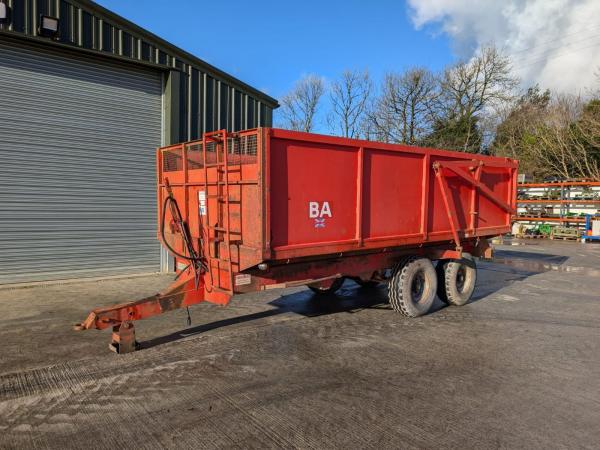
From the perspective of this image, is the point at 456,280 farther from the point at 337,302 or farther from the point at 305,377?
the point at 305,377

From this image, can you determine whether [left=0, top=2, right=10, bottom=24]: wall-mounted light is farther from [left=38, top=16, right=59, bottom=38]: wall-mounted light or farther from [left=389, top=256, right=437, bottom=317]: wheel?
[left=389, top=256, right=437, bottom=317]: wheel

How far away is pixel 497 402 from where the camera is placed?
4266mm

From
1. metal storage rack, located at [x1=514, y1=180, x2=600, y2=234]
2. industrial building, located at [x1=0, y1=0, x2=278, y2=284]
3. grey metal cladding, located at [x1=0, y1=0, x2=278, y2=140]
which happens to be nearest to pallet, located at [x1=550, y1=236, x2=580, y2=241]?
metal storage rack, located at [x1=514, y1=180, x2=600, y2=234]

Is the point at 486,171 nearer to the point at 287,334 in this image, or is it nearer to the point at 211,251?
the point at 287,334

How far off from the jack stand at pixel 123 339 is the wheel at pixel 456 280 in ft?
16.8

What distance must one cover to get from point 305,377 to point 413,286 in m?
3.33

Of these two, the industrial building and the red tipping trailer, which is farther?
the industrial building

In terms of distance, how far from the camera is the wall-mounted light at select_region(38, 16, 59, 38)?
858 centimetres

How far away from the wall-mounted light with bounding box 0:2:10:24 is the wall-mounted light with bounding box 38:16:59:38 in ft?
1.68

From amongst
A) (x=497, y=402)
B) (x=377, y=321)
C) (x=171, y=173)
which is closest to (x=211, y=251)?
(x=171, y=173)

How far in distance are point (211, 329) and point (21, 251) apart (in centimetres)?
493

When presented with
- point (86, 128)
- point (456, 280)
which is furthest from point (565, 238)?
point (86, 128)

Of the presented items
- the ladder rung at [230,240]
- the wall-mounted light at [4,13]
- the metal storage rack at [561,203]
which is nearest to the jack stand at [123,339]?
the ladder rung at [230,240]

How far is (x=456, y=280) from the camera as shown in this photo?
326 inches
